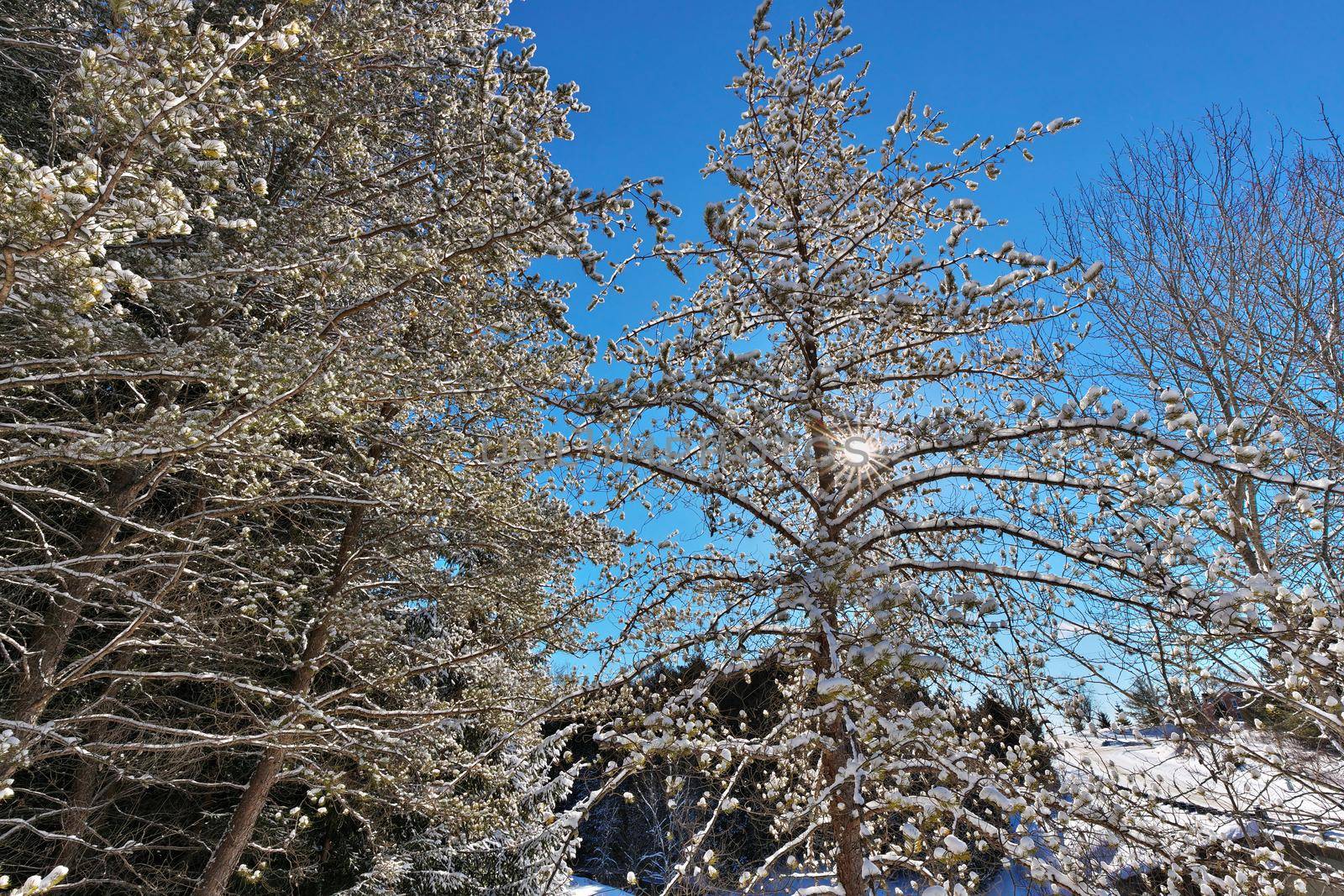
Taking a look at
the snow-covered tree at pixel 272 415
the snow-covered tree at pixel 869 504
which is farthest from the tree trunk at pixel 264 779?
the snow-covered tree at pixel 869 504

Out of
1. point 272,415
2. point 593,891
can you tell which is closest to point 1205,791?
point 272,415

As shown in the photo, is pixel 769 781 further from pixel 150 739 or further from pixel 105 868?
pixel 105 868

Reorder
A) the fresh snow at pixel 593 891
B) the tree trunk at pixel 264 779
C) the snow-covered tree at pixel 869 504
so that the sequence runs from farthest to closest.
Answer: the fresh snow at pixel 593 891
the tree trunk at pixel 264 779
the snow-covered tree at pixel 869 504

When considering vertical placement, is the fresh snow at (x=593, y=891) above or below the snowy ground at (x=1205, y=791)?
below

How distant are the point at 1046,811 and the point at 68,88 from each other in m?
7.93

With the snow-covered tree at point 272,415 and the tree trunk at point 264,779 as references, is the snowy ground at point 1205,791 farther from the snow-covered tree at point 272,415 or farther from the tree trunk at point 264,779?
the tree trunk at point 264,779

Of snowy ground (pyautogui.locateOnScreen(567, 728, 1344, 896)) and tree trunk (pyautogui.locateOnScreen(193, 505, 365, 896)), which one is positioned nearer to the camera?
snowy ground (pyautogui.locateOnScreen(567, 728, 1344, 896))

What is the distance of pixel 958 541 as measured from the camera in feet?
15.2

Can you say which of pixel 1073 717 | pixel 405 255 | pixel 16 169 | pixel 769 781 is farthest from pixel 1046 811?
pixel 16 169

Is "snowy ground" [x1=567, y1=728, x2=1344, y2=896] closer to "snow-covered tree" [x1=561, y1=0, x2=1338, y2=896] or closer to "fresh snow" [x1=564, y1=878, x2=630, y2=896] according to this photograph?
"snow-covered tree" [x1=561, y1=0, x2=1338, y2=896]

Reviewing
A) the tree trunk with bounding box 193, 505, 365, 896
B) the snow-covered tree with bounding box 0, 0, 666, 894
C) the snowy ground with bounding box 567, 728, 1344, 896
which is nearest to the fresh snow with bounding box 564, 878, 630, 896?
the snow-covered tree with bounding box 0, 0, 666, 894

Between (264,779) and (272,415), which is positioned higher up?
(272,415)

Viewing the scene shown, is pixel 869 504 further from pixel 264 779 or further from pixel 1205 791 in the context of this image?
pixel 264 779

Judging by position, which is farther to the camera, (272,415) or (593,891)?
(593,891)
